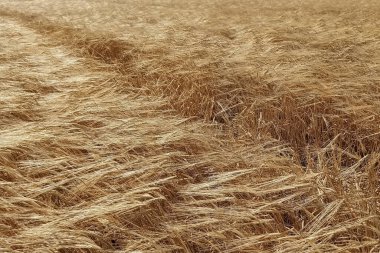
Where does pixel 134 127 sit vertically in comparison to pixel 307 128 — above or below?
above

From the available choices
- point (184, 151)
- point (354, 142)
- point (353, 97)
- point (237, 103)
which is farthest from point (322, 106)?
point (184, 151)

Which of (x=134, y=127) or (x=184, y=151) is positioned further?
(x=134, y=127)

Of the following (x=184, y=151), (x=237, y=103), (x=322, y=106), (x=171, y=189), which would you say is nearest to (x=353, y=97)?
(x=322, y=106)

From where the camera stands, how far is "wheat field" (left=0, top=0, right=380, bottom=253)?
0.96m

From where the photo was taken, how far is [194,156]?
1320 mm

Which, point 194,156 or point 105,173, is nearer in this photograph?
point 105,173

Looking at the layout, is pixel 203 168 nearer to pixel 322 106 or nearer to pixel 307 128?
pixel 307 128

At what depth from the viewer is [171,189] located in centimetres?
113

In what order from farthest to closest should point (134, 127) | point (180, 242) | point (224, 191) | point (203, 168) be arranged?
point (134, 127), point (203, 168), point (224, 191), point (180, 242)

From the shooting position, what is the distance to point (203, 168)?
1.26 m

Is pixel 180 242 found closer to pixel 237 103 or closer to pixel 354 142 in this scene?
pixel 354 142

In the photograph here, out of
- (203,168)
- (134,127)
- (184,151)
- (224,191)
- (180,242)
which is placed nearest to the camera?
(180,242)

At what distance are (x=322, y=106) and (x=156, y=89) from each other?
79 centimetres

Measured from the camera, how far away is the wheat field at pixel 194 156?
3.16 ft
